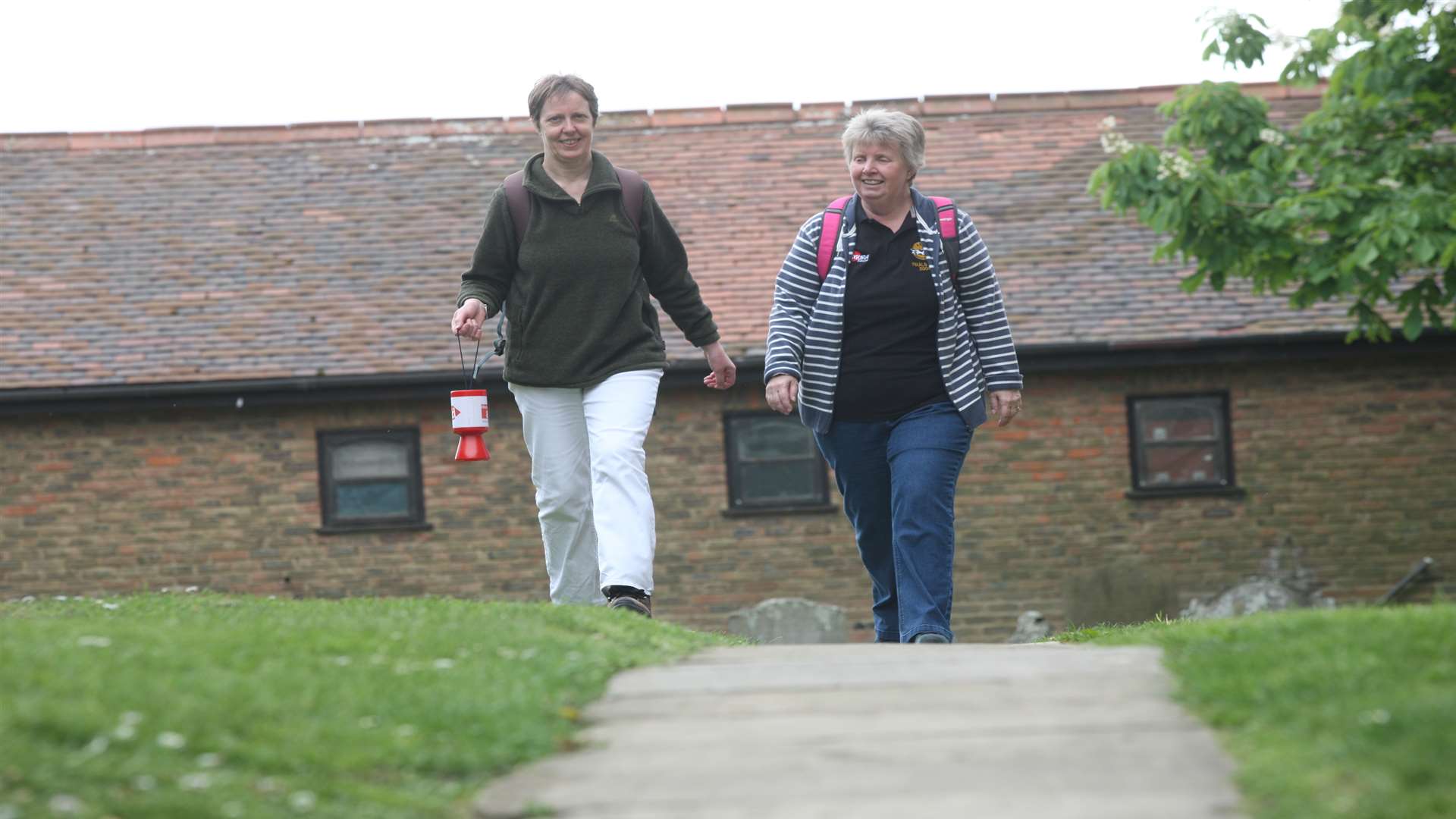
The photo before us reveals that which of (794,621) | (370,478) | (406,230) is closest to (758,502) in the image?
(794,621)

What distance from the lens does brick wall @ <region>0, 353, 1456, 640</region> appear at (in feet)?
47.4

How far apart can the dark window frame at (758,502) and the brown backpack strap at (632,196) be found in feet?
29.1

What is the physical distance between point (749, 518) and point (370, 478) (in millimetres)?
3616

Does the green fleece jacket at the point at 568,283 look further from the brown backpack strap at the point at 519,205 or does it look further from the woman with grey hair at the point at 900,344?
the woman with grey hair at the point at 900,344

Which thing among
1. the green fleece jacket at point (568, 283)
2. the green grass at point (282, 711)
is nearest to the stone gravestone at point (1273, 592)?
the green fleece jacket at point (568, 283)

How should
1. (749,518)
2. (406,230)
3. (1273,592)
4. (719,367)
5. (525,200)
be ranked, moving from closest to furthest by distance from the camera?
(525,200), (719,367), (1273,592), (749,518), (406,230)

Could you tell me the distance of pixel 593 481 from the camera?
5.56 metres

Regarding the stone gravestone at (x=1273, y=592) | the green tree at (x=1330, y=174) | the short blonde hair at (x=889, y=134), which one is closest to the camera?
the short blonde hair at (x=889, y=134)

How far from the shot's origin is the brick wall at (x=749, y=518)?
14.5 m

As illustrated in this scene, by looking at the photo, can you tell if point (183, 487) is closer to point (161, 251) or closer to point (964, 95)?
point (161, 251)

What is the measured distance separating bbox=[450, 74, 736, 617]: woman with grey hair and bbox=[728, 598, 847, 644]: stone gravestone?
858 cm

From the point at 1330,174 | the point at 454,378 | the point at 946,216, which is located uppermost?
the point at 1330,174

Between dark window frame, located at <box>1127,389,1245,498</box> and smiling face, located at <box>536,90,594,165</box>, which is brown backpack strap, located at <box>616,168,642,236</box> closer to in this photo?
smiling face, located at <box>536,90,594,165</box>

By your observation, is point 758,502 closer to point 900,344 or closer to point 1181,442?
point 1181,442
